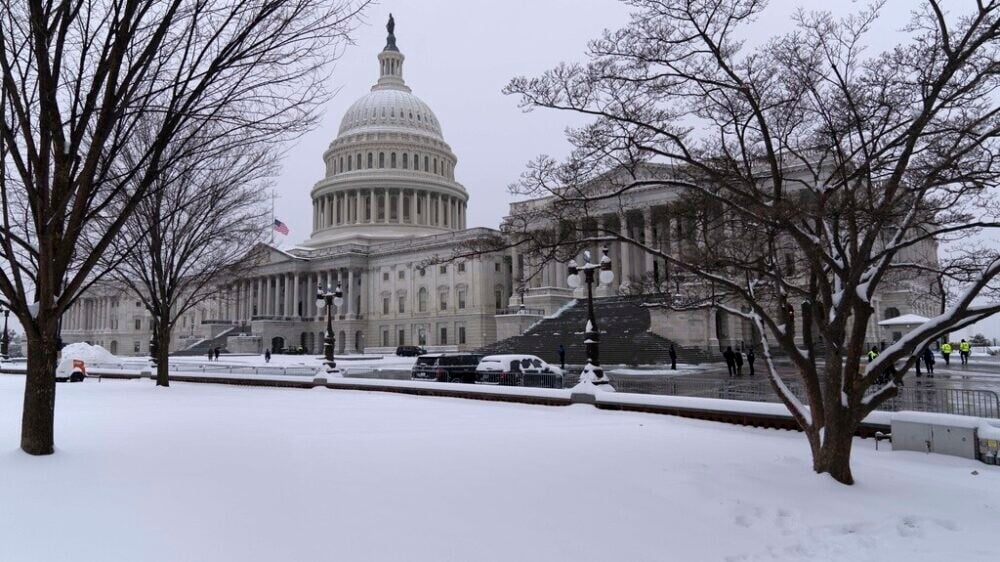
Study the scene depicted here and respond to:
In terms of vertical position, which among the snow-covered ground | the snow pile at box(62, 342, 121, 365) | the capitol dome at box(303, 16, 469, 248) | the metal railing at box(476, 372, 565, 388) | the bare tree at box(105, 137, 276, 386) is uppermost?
the capitol dome at box(303, 16, 469, 248)

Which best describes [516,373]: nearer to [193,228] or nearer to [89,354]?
[193,228]

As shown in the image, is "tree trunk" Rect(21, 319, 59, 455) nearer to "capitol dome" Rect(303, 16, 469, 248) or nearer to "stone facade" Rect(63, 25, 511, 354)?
"stone facade" Rect(63, 25, 511, 354)

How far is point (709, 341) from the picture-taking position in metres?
45.7

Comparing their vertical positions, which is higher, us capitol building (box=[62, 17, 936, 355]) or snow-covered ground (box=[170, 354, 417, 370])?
us capitol building (box=[62, 17, 936, 355])

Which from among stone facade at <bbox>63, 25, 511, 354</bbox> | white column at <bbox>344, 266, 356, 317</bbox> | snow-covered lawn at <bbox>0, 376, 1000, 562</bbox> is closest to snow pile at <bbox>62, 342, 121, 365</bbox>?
stone facade at <bbox>63, 25, 511, 354</bbox>

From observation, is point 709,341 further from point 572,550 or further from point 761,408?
point 572,550

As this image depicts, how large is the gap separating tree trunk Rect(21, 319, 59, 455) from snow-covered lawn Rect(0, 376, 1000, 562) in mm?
317

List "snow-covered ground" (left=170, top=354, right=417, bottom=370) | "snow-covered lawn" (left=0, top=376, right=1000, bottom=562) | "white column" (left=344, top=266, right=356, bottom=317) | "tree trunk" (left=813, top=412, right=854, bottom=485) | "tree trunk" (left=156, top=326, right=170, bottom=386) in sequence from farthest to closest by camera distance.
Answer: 1. "white column" (left=344, top=266, right=356, bottom=317)
2. "snow-covered ground" (left=170, top=354, right=417, bottom=370)
3. "tree trunk" (left=156, top=326, right=170, bottom=386)
4. "tree trunk" (left=813, top=412, right=854, bottom=485)
5. "snow-covered lawn" (left=0, top=376, right=1000, bottom=562)

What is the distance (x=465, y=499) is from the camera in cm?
747

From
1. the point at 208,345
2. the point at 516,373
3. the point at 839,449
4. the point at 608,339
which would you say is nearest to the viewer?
the point at 839,449

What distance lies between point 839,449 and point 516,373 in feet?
49.8

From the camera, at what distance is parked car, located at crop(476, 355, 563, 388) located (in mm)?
22516

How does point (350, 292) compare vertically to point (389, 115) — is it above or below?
below

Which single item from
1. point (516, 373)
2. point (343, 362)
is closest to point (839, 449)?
point (516, 373)
